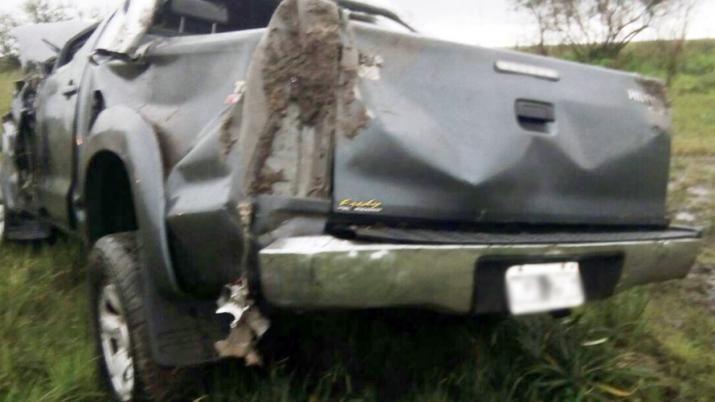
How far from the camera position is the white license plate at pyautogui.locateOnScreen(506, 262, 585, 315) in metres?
2.47

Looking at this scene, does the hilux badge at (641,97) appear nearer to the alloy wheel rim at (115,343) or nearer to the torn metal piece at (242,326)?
the torn metal piece at (242,326)

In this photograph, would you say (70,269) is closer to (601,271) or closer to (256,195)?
(256,195)

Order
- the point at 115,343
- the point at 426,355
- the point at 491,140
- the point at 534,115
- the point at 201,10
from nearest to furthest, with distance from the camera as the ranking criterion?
the point at 491,140 < the point at 534,115 < the point at 115,343 < the point at 426,355 < the point at 201,10

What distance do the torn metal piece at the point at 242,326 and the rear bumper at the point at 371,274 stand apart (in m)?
0.10

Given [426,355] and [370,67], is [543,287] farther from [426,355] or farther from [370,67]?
[426,355]

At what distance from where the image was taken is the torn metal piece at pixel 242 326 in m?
2.30

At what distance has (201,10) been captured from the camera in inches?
149

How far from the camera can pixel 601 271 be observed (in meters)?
2.72

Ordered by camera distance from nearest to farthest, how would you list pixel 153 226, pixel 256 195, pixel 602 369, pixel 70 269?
pixel 256 195, pixel 153 226, pixel 602 369, pixel 70 269

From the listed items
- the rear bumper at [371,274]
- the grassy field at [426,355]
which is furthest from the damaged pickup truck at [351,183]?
the grassy field at [426,355]

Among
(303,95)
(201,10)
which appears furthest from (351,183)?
(201,10)

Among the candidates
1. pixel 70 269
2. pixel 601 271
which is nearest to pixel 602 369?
pixel 601 271

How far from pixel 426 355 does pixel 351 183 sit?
1.29 metres

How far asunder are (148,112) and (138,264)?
540mm
